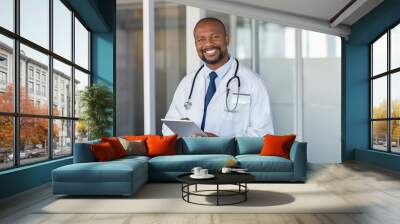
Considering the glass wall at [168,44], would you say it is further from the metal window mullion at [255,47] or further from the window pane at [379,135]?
the window pane at [379,135]

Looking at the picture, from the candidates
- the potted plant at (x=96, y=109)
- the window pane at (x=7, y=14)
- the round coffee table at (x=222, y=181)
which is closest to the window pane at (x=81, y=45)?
the potted plant at (x=96, y=109)

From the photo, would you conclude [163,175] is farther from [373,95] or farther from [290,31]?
[373,95]

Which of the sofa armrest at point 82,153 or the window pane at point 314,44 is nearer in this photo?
the sofa armrest at point 82,153

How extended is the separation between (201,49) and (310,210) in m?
4.95

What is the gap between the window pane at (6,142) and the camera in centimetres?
493

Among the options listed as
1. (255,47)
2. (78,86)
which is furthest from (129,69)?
(255,47)

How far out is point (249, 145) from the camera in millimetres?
6703

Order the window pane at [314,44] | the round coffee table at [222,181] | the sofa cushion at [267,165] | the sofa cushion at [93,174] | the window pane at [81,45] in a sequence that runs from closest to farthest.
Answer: the round coffee table at [222,181]
the sofa cushion at [93,174]
the sofa cushion at [267,165]
the window pane at [81,45]
the window pane at [314,44]

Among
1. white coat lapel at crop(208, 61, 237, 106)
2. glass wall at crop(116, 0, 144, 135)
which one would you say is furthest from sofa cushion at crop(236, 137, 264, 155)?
glass wall at crop(116, 0, 144, 135)

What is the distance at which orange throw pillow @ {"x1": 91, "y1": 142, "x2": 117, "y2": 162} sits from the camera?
555 cm

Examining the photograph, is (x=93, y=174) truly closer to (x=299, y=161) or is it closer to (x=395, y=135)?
(x=299, y=161)

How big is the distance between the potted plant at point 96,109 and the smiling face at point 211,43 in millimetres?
2098

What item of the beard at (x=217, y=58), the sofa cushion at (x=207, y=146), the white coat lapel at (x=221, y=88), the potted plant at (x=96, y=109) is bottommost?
the sofa cushion at (x=207, y=146)

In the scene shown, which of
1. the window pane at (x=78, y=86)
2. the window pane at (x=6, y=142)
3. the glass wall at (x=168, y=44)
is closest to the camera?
the window pane at (x=6, y=142)
